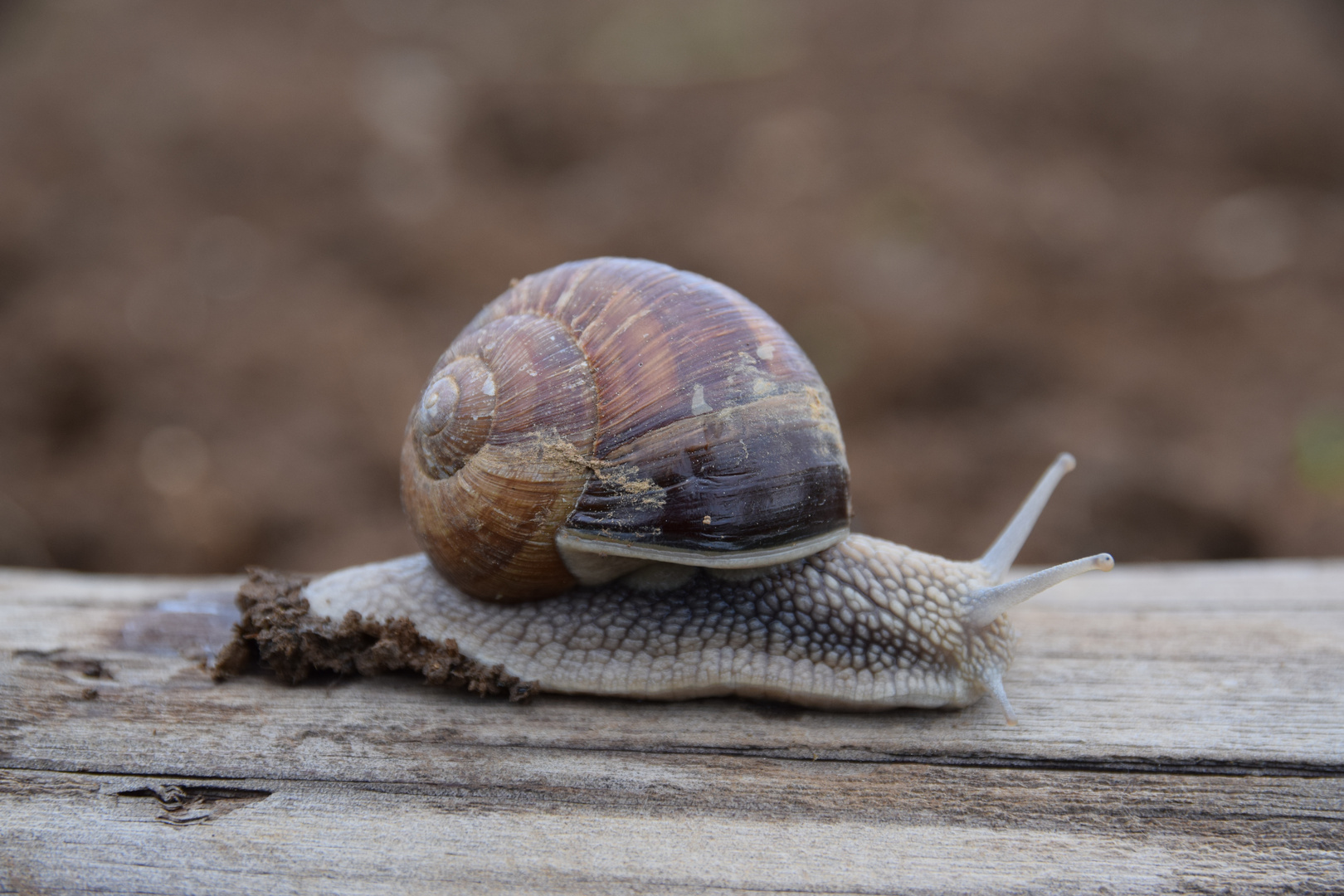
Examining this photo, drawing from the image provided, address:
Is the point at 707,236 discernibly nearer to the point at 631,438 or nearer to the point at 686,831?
the point at 631,438

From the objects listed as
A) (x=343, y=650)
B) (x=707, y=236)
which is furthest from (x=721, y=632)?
(x=707, y=236)

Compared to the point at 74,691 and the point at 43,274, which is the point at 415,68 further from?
Answer: the point at 74,691

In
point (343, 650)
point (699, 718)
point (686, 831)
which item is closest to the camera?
point (686, 831)

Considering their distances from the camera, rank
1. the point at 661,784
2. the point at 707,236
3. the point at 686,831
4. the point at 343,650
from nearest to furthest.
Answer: the point at 686,831 → the point at 661,784 → the point at 343,650 → the point at 707,236

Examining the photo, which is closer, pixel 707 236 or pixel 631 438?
pixel 631 438

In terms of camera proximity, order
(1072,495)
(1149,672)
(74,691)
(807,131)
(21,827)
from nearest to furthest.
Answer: (21,827) < (74,691) < (1149,672) < (1072,495) < (807,131)

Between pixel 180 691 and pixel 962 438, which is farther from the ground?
pixel 962 438

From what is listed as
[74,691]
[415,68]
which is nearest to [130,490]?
[74,691]
